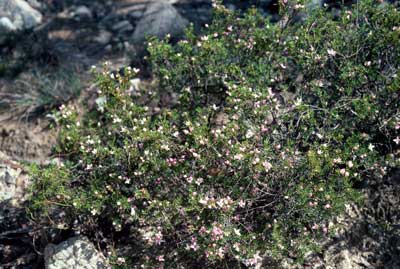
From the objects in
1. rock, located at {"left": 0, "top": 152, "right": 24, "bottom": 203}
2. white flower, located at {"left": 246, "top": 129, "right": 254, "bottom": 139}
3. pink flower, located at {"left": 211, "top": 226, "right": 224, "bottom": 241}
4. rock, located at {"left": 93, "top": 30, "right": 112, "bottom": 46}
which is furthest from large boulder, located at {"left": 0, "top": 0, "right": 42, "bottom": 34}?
pink flower, located at {"left": 211, "top": 226, "right": 224, "bottom": 241}

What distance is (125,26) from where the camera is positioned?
7531mm

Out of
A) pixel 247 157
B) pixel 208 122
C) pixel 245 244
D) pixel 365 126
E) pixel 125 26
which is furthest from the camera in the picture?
pixel 125 26

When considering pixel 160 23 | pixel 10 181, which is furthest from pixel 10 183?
pixel 160 23

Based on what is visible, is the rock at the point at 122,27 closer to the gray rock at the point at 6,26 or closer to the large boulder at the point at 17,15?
the large boulder at the point at 17,15

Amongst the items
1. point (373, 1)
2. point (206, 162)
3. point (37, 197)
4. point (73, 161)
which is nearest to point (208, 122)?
point (206, 162)

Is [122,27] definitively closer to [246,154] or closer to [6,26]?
[6,26]

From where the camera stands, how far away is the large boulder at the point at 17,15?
7773mm

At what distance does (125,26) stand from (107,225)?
3783mm

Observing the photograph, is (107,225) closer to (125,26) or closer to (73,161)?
(73,161)

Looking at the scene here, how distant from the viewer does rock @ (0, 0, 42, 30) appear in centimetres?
784

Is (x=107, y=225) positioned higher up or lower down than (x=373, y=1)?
lower down

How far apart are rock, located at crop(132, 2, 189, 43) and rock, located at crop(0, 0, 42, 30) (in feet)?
5.85

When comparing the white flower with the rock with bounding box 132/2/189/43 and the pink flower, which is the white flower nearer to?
the pink flower

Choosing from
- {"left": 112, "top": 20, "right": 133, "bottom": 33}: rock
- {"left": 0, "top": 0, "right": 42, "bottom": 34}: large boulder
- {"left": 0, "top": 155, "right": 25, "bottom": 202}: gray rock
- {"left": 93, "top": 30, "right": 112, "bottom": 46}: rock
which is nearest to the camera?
{"left": 0, "top": 155, "right": 25, "bottom": 202}: gray rock
